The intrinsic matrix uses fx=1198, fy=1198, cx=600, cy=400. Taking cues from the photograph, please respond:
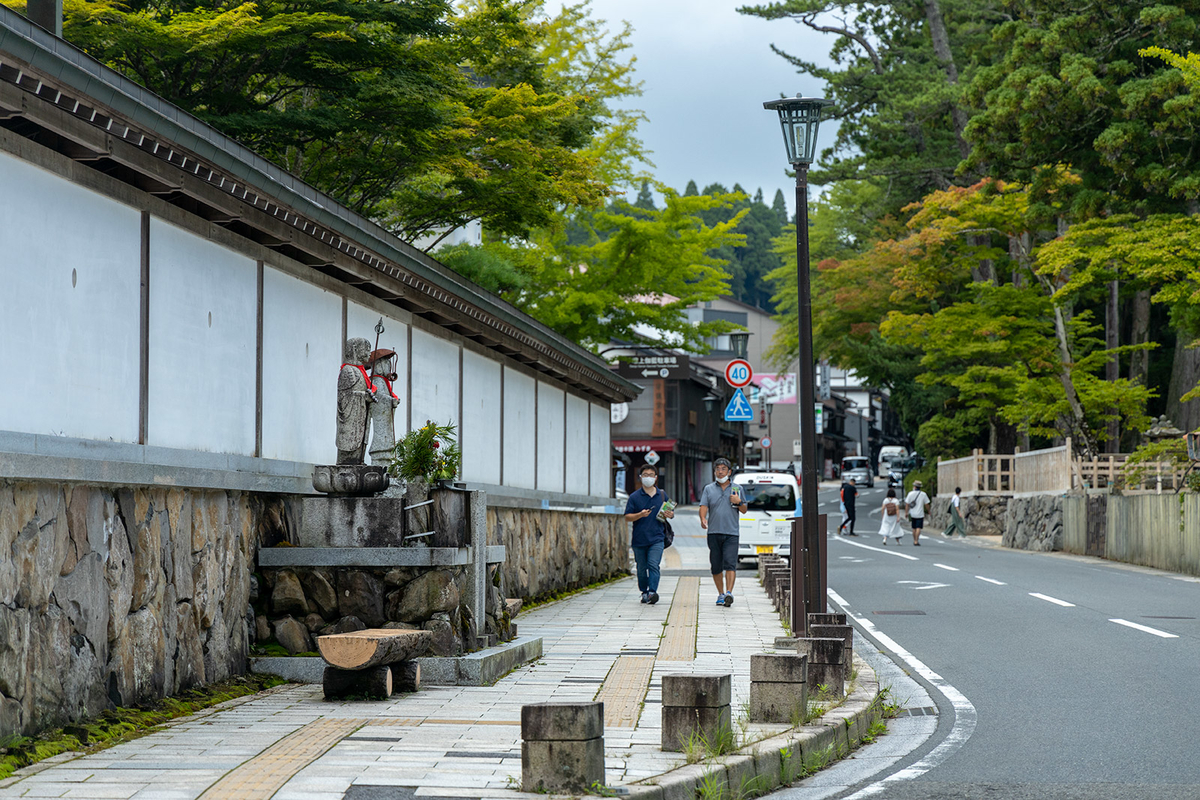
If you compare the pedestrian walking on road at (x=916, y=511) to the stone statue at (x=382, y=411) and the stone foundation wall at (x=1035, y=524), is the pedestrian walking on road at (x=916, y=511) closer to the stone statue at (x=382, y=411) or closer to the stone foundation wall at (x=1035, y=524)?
the stone foundation wall at (x=1035, y=524)

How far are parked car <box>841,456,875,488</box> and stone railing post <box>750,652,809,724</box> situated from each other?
72.2m

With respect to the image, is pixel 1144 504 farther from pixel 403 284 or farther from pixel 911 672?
pixel 403 284

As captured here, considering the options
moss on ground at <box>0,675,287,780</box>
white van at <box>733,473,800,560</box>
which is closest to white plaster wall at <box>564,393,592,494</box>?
white van at <box>733,473,800,560</box>

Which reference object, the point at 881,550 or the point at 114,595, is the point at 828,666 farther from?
the point at 881,550

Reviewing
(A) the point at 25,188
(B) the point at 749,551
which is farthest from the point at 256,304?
(B) the point at 749,551

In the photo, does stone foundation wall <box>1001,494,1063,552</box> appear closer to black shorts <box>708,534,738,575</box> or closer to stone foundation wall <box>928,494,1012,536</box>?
stone foundation wall <box>928,494,1012,536</box>

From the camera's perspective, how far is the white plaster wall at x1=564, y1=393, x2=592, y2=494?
847 inches

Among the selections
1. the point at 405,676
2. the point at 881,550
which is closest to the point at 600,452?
the point at 881,550

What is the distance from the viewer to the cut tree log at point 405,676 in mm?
8852

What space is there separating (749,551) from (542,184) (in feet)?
32.1

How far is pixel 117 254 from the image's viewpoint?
770 centimetres

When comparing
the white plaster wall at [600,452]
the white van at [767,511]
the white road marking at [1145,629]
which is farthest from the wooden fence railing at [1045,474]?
the white road marking at [1145,629]

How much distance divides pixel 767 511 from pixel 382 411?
17.0 metres

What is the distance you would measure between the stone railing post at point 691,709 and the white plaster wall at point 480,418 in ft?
26.9
